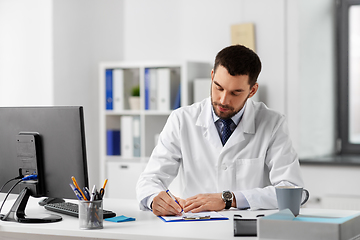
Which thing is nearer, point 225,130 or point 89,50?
point 225,130

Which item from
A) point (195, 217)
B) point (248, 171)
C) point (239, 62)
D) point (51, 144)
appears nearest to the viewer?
point (195, 217)

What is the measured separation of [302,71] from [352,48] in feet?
1.92

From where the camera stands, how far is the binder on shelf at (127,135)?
3.87 m

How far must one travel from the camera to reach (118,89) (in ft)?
12.8

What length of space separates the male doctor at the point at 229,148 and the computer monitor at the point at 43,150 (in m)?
0.32

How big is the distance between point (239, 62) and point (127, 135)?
2.03m

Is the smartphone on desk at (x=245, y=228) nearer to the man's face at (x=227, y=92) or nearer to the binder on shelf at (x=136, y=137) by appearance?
the man's face at (x=227, y=92)

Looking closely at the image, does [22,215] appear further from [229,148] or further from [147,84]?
[147,84]

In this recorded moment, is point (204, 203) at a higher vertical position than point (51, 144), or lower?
lower

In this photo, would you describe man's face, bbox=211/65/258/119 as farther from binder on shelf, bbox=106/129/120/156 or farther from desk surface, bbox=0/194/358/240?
binder on shelf, bbox=106/129/120/156

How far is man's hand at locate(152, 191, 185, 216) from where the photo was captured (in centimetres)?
178

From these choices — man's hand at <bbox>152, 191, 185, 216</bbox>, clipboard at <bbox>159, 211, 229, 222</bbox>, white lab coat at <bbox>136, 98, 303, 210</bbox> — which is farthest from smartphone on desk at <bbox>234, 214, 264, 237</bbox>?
white lab coat at <bbox>136, 98, 303, 210</bbox>

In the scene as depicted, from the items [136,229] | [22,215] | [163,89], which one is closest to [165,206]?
[136,229]

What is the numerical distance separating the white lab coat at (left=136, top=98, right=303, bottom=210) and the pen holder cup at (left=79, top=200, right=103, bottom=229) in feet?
1.37
